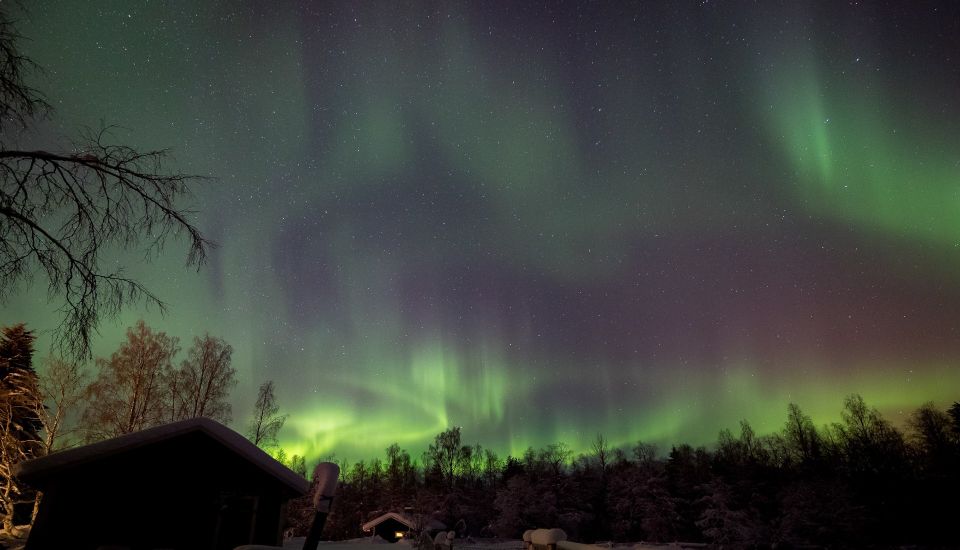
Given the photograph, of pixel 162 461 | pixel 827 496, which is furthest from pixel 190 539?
pixel 827 496

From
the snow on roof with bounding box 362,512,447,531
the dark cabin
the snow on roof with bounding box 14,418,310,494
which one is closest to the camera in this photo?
the snow on roof with bounding box 14,418,310,494

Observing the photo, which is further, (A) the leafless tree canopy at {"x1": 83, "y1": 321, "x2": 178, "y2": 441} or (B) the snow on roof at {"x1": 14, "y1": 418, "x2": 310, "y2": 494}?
Result: (A) the leafless tree canopy at {"x1": 83, "y1": 321, "x2": 178, "y2": 441}

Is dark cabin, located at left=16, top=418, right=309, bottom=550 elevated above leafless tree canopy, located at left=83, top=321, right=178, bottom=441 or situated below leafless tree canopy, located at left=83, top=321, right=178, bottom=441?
below

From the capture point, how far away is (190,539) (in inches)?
404

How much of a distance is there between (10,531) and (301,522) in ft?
100

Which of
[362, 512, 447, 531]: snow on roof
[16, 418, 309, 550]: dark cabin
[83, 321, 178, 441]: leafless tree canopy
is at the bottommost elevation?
[362, 512, 447, 531]: snow on roof

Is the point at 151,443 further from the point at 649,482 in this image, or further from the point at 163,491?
the point at 649,482

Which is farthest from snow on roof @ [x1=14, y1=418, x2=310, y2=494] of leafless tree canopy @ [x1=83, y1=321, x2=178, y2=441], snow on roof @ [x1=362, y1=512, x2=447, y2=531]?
snow on roof @ [x1=362, y1=512, x2=447, y2=531]

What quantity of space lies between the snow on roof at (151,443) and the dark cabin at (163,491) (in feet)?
0.06

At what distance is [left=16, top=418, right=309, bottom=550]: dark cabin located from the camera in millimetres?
9125

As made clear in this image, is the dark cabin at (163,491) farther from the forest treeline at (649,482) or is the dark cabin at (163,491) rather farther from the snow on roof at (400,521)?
the snow on roof at (400,521)

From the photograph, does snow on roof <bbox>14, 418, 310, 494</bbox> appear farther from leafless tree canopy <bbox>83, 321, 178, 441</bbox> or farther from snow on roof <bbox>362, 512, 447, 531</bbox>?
snow on roof <bbox>362, 512, 447, 531</bbox>

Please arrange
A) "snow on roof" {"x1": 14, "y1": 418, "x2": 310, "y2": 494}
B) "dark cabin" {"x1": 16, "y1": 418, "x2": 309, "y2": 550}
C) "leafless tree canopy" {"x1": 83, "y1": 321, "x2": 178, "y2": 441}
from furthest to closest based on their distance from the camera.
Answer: "leafless tree canopy" {"x1": 83, "y1": 321, "x2": 178, "y2": 441}, "dark cabin" {"x1": 16, "y1": 418, "x2": 309, "y2": 550}, "snow on roof" {"x1": 14, "y1": 418, "x2": 310, "y2": 494}

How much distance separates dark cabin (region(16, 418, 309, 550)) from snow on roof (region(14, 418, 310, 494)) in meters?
0.02
